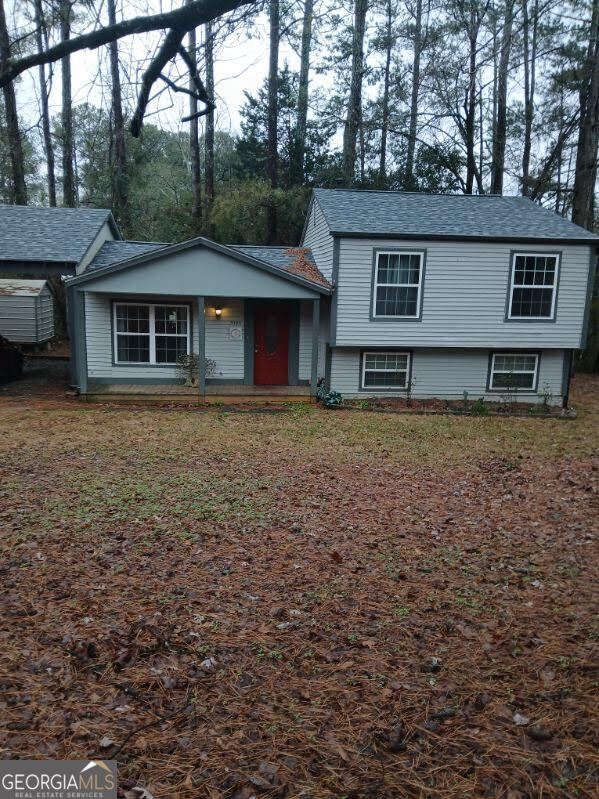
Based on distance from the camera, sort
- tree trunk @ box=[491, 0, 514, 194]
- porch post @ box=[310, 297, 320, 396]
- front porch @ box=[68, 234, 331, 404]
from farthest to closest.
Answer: tree trunk @ box=[491, 0, 514, 194], porch post @ box=[310, 297, 320, 396], front porch @ box=[68, 234, 331, 404]

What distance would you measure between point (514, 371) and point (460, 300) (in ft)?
8.30

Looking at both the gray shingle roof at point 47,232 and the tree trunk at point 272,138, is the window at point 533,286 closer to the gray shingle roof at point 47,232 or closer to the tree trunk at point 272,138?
the gray shingle roof at point 47,232

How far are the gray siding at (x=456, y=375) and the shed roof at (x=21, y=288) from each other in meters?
11.4

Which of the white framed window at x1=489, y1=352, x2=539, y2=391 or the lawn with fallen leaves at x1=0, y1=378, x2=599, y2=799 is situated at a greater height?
the white framed window at x1=489, y1=352, x2=539, y2=391

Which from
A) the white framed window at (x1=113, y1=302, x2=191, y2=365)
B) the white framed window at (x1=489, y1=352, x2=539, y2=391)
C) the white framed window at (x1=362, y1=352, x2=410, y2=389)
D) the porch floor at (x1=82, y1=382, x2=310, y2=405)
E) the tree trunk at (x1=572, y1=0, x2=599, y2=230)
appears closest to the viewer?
the porch floor at (x1=82, y1=382, x2=310, y2=405)

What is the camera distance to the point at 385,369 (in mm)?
14398

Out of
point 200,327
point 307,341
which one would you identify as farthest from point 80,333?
point 307,341

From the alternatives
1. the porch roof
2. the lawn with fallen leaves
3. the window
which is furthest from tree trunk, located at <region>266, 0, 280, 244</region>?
the lawn with fallen leaves

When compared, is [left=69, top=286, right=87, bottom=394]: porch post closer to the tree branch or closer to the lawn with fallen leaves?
the lawn with fallen leaves

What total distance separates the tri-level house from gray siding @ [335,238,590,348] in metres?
0.03

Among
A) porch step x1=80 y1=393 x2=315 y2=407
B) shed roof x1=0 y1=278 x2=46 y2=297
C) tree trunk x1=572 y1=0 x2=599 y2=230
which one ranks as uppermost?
tree trunk x1=572 y1=0 x2=599 y2=230

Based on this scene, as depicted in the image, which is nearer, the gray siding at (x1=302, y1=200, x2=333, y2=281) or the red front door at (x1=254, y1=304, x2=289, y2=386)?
the gray siding at (x1=302, y1=200, x2=333, y2=281)

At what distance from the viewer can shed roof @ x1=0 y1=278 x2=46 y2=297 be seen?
18188 millimetres

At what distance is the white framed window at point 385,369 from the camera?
14.3 metres
